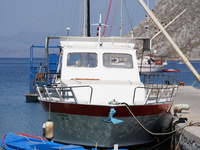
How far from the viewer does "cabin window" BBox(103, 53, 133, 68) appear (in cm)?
1745

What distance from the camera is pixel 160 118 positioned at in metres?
16.3

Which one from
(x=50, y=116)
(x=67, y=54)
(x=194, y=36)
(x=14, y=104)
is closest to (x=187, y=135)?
(x=50, y=116)

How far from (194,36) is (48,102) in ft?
593

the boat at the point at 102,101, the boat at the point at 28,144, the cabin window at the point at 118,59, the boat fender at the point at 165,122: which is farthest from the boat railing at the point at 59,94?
the boat fender at the point at 165,122

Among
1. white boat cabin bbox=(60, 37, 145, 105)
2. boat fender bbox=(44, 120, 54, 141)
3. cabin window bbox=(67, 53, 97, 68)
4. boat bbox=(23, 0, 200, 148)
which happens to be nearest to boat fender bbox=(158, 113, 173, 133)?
boat bbox=(23, 0, 200, 148)

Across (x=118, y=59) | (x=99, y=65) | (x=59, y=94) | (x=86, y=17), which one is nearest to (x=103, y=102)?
(x=59, y=94)

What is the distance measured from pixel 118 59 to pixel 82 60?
1300 mm

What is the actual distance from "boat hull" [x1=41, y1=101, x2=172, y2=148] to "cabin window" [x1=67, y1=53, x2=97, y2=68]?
2.32 m

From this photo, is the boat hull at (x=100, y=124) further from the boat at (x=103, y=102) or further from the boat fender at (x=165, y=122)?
the boat fender at (x=165, y=122)

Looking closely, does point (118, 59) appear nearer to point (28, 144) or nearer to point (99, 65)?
point (99, 65)

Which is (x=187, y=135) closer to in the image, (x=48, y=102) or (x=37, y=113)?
(x=48, y=102)

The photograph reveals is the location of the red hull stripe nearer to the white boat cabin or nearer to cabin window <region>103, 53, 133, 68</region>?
the white boat cabin

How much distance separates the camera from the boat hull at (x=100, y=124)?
14.6 meters

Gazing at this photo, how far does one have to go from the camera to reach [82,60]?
17.5 meters
